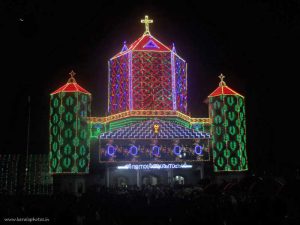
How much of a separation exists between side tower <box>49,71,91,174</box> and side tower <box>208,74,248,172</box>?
16.5 m

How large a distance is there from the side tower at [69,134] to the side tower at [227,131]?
1647 centimetres

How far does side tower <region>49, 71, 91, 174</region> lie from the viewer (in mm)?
51406

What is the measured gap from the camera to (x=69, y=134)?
5194cm

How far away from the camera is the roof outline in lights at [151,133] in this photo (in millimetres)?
50594

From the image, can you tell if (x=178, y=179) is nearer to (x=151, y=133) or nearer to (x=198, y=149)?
(x=198, y=149)

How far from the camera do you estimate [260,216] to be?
10.9 m

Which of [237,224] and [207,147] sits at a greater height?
[207,147]

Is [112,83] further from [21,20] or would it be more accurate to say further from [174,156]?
[21,20]

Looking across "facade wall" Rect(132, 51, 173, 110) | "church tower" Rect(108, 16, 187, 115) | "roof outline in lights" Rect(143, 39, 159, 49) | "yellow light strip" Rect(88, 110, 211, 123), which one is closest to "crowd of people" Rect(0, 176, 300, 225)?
"yellow light strip" Rect(88, 110, 211, 123)

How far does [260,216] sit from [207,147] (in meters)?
41.9

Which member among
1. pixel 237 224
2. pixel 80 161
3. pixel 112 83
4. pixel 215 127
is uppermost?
pixel 112 83

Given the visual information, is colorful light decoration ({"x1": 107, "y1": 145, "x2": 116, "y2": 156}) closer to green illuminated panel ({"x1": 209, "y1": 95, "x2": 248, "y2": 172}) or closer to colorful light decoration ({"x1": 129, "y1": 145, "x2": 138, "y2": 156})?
colorful light decoration ({"x1": 129, "y1": 145, "x2": 138, "y2": 156})

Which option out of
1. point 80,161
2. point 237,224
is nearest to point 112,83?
point 80,161

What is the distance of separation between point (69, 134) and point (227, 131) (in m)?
20.1
